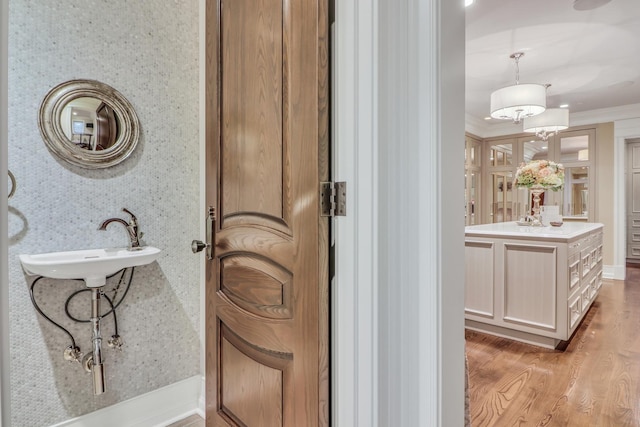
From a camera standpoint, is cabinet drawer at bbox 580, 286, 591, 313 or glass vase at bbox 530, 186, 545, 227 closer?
cabinet drawer at bbox 580, 286, 591, 313

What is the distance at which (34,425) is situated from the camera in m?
1.50

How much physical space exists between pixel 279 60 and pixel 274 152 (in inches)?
10.7

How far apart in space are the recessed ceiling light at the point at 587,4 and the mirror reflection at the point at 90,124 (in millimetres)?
Answer: 3269

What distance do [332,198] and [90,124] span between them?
1.46 meters

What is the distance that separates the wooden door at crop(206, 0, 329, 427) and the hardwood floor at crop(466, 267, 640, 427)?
1363mm

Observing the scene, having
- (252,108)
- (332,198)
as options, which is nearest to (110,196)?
(252,108)

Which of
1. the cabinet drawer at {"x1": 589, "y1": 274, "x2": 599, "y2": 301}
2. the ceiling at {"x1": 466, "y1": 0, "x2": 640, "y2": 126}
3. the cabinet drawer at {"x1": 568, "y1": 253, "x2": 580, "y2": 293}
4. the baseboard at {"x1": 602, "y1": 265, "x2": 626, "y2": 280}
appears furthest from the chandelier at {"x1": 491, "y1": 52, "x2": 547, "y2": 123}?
the baseboard at {"x1": 602, "y1": 265, "x2": 626, "y2": 280}

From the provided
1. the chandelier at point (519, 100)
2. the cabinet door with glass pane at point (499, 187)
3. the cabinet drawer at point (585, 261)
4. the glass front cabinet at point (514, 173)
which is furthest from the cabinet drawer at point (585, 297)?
the cabinet door with glass pane at point (499, 187)

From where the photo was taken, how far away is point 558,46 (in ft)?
10.7

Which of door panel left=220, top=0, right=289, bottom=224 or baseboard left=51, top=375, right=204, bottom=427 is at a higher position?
door panel left=220, top=0, right=289, bottom=224

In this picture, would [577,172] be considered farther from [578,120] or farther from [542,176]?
[542,176]

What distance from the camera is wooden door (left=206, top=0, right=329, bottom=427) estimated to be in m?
0.90

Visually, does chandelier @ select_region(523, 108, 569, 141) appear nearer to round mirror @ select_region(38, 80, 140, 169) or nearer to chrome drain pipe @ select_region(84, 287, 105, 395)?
round mirror @ select_region(38, 80, 140, 169)

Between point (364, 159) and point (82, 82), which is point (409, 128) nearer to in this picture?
point (364, 159)
